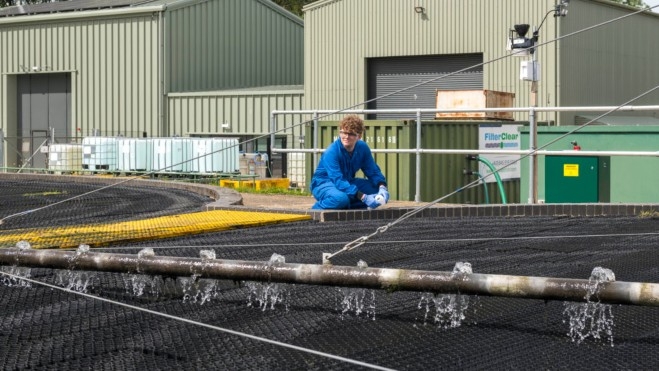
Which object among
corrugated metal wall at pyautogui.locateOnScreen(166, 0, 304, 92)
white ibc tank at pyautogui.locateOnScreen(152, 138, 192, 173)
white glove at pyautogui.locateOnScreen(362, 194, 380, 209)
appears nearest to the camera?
white glove at pyautogui.locateOnScreen(362, 194, 380, 209)

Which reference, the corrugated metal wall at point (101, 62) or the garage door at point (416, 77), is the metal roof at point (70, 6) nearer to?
the corrugated metal wall at point (101, 62)

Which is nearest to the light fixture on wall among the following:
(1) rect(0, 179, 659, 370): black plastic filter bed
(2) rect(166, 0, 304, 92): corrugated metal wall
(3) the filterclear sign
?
(2) rect(166, 0, 304, 92): corrugated metal wall

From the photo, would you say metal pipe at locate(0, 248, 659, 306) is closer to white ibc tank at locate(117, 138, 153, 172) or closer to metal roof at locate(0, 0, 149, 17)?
white ibc tank at locate(117, 138, 153, 172)

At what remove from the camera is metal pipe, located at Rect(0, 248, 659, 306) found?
5.04m

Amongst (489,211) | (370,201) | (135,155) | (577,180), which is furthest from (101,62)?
(370,201)

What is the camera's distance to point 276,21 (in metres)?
46.3

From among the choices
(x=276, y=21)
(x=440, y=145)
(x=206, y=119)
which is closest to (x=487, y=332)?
(x=440, y=145)

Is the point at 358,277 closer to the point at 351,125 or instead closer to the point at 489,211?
the point at 351,125

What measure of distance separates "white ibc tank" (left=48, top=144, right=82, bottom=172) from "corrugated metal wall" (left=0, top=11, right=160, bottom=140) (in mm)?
9266

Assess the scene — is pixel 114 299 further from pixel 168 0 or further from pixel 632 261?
pixel 168 0

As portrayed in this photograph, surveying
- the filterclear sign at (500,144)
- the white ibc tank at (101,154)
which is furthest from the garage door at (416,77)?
the filterclear sign at (500,144)

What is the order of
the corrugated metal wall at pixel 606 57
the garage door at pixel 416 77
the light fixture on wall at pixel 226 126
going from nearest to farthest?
the corrugated metal wall at pixel 606 57 < the garage door at pixel 416 77 < the light fixture on wall at pixel 226 126

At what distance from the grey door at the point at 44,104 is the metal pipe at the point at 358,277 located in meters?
37.3

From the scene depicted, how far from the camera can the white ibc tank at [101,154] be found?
99.6 feet
